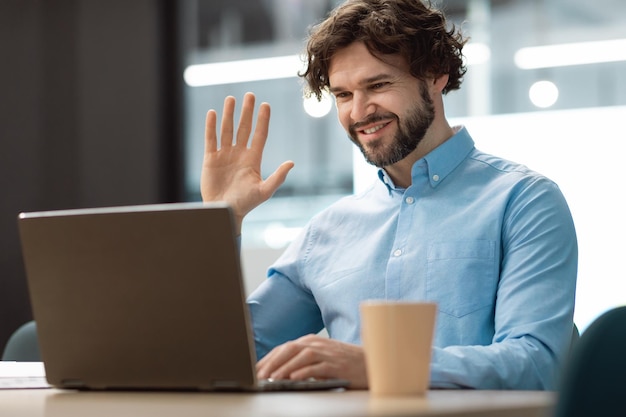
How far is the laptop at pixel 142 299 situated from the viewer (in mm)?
1151

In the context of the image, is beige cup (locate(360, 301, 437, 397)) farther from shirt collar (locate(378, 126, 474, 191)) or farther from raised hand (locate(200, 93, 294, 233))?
shirt collar (locate(378, 126, 474, 191))

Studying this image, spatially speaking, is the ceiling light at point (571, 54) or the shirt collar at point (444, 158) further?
the ceiling light at point (571, 54)

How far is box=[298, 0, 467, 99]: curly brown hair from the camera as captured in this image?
2080mm

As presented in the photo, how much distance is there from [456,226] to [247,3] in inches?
86.7

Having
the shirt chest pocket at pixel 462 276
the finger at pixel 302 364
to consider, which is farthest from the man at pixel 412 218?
the finger at pixel 302 364

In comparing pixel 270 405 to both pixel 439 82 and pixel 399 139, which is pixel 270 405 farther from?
pixel 439 82

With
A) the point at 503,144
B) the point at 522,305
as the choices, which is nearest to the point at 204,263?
the point at 522,305

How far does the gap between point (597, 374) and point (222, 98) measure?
3119mm

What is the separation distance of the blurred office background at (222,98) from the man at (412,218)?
3.97 feet

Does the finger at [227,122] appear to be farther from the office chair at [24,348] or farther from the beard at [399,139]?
the office chair at [24,348]

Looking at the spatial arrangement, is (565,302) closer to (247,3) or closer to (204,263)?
(204,263)

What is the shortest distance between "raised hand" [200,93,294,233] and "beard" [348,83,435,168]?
0.19 meters

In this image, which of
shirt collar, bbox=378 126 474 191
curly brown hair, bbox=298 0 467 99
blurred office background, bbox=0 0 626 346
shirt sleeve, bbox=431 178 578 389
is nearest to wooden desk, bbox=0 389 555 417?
shirt sleeve, bbox=431 178 578 389

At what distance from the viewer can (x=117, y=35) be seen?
378 centimetres
